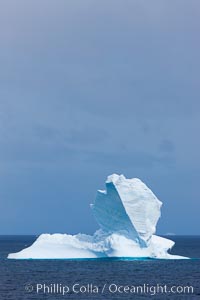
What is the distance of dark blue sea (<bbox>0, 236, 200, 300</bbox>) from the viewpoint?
37.3 metres

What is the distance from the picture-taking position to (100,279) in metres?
44.3

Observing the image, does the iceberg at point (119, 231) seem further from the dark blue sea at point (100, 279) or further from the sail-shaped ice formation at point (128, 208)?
the dark blue sea at point (100, 279)

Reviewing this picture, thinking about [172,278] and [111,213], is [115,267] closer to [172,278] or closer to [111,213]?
[111,213]

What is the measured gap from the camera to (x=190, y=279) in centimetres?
4531

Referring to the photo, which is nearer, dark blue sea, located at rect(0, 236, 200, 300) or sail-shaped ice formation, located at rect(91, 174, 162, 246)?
dark blue sea, located at rect(0, 236, 200, 300)

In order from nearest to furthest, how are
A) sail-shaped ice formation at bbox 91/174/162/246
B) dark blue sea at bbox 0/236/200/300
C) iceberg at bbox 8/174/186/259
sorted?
dark blue sea at bbox 0/236/200/300 < sail-shaped ice formation at bbox 91/174/162/246 < iceberg at bbox 8/174/186/259

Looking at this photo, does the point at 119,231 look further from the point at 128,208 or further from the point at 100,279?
the point at 100,279

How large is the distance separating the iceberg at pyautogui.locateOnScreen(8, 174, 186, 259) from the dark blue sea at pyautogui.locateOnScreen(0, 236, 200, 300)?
106 centimetres

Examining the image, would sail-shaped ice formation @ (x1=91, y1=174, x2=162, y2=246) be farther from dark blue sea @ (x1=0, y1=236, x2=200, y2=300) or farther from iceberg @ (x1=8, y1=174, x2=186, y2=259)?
dark blue sea @ (x1=0, y1=236, x2=200, y2=300)

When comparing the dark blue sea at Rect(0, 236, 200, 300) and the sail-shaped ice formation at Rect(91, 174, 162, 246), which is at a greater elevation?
the sail-shaped ice formation at Rect(91, 174, 162, 246)

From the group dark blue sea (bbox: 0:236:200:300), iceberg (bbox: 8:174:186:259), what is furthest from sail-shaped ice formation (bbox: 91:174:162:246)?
dark blue sea (bbox: 0:236:200:300)

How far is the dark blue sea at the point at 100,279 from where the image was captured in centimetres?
3728

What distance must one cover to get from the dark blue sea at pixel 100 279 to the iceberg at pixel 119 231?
1060 millimetres

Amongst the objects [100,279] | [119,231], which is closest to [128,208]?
[119,231]
